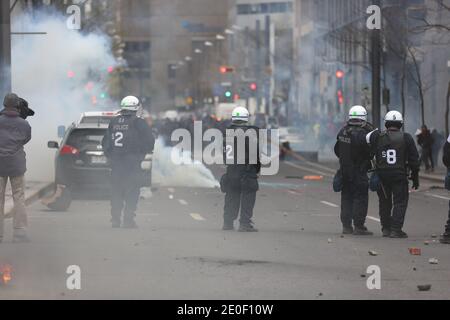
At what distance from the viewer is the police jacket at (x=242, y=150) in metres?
16.9

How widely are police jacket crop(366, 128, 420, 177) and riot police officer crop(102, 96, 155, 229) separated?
313 cm

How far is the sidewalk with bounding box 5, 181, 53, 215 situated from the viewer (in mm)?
20602

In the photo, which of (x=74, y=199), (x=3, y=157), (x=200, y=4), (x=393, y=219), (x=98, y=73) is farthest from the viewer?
(x=200, y=4)

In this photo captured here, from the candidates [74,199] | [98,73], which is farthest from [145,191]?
[98,73]

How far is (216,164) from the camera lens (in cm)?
4216

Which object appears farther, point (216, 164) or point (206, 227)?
point (216, 164)

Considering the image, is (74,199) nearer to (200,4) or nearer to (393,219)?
(393,219)

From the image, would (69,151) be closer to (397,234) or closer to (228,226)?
(228,226)

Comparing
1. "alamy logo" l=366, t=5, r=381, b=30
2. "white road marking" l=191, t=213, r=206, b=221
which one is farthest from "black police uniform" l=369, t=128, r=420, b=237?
"alamy logo" l=366, t=5, r=381, b=30

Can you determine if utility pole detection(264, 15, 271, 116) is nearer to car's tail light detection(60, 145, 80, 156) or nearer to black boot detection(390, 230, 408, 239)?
car's tail light detection(60, 145, 80, 156)

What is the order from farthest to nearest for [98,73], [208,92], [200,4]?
[208,92] < [200,4] < [98,73]

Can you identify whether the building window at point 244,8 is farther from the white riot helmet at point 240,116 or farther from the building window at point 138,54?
the white riot helmet at point 240,116

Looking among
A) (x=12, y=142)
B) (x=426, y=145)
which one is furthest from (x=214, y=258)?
(x=426, y=145)

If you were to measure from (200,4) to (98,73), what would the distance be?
3914 centimetres
